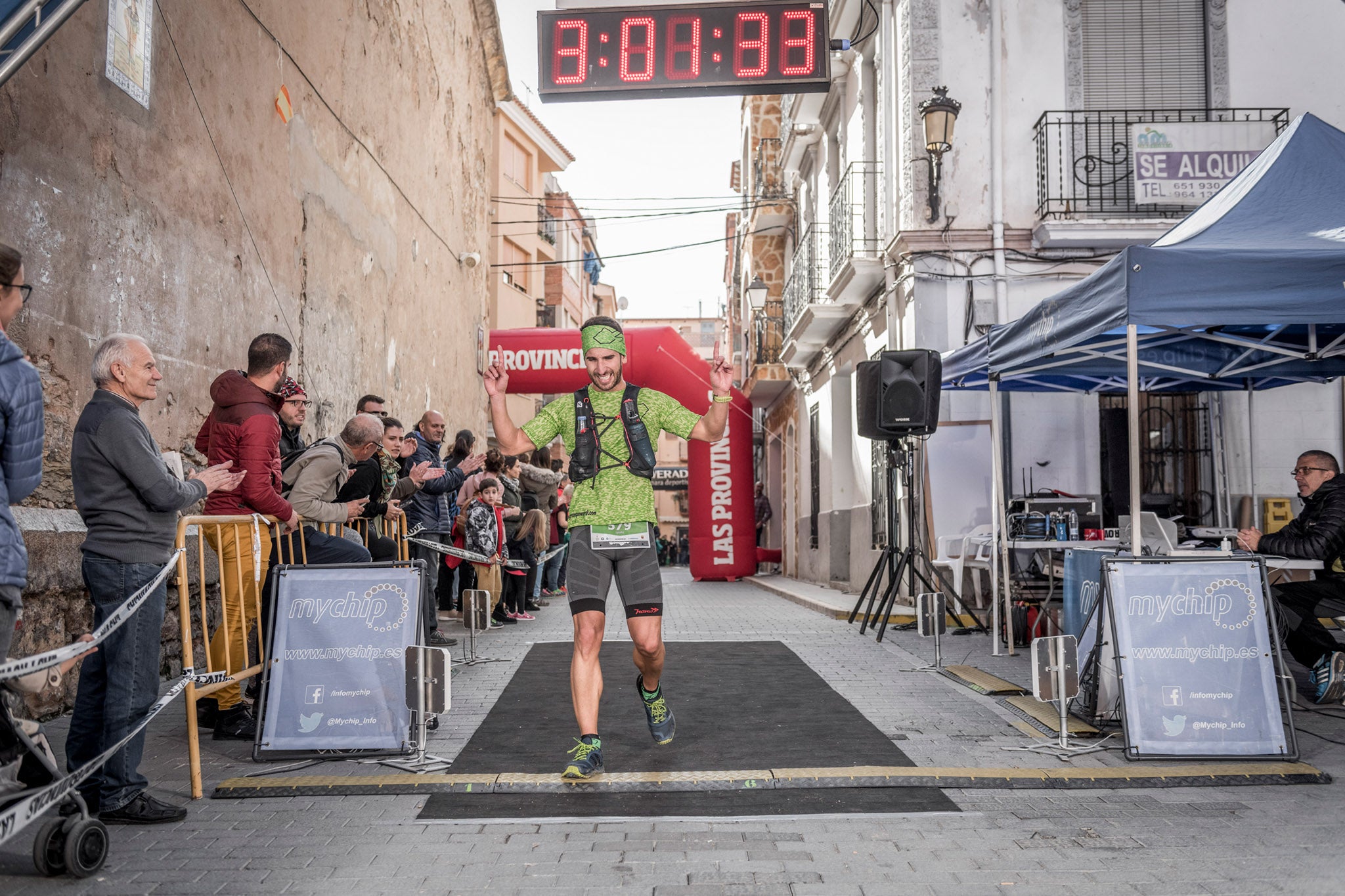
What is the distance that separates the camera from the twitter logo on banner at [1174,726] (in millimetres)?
5387

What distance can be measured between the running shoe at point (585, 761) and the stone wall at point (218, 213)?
3.20 meters

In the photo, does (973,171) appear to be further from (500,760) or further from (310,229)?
(500,760)

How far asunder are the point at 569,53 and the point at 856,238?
593cm

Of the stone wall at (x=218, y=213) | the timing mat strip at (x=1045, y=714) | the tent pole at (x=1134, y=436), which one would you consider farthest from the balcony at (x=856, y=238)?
the timing mat strip at (x=1045, y=714)

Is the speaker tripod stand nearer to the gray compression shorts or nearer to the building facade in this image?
the building facade

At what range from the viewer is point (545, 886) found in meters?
3.65

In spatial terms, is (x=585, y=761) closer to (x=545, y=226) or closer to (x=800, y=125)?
(x=800, y=125)

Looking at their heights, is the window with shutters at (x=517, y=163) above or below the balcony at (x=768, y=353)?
above

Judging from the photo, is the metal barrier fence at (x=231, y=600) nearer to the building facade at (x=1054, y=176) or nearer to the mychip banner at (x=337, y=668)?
the mychip banner at (x=337, y=668)

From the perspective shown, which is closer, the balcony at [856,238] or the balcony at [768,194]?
the balcony at [856,238]

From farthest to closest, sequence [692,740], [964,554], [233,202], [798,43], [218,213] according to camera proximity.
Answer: [964,554], [798,43], [233,202], [218,213], [692,740]

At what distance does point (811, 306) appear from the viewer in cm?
1672

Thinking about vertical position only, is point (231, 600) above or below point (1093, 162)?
below

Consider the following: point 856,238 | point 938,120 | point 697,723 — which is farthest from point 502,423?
point 856,238
